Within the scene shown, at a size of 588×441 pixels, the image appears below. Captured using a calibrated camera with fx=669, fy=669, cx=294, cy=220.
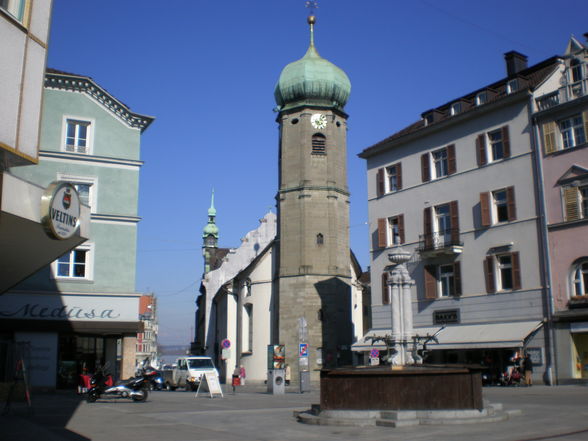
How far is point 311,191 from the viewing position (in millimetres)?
49531

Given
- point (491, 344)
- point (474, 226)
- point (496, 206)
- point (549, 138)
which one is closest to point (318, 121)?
point (474, 226)

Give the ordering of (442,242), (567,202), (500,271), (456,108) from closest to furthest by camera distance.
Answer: (567,202)
(500,271)
(442,242)
(456,108)

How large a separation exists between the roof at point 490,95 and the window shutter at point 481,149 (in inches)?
63.1

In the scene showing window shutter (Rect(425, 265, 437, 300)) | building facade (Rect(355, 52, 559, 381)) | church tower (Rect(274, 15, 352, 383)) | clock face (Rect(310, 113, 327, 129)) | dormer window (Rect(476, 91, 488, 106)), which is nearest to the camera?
building facade (Rect(355, 52, 559, 381))

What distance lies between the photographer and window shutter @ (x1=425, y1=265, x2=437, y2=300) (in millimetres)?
36562

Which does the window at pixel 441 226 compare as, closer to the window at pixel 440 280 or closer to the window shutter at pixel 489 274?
the window at pixel 440 280

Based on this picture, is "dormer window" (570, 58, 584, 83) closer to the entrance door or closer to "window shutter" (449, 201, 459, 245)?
"window shutter" (449, 201, 459, 245)

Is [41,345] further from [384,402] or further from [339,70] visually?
[339,70]

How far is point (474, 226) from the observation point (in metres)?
34.9

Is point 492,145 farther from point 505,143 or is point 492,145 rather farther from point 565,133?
point 565,133

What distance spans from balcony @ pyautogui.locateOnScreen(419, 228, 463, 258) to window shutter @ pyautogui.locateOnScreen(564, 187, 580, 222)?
6165 millimetres

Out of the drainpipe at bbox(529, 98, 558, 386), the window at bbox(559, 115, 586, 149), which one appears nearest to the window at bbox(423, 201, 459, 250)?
the drainpipe at bbox(529, 98, 558, 386)

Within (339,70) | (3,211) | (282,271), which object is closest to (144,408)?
(3,211)

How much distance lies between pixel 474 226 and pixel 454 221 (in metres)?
1.35
